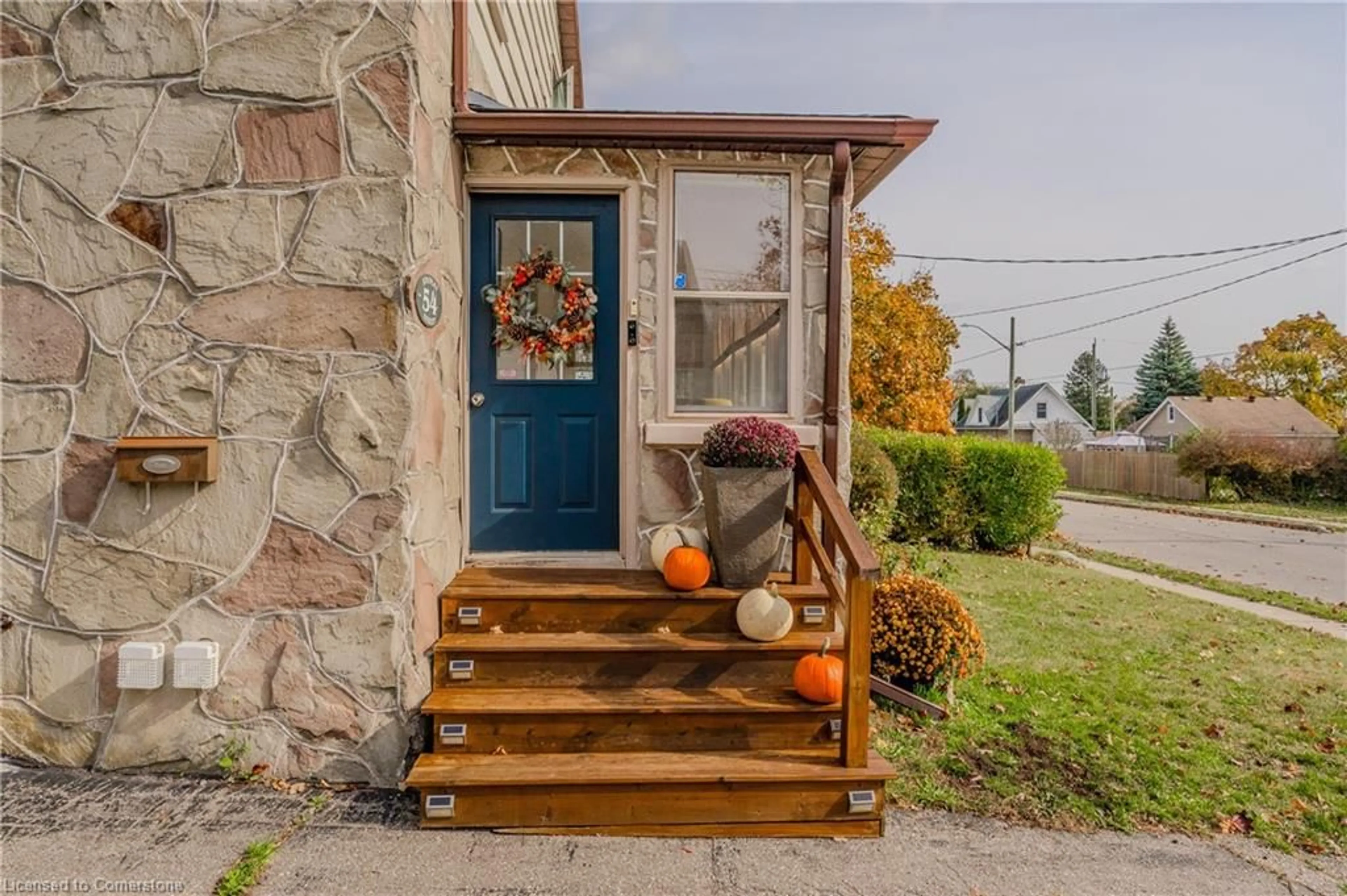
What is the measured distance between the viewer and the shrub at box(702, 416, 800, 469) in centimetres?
353

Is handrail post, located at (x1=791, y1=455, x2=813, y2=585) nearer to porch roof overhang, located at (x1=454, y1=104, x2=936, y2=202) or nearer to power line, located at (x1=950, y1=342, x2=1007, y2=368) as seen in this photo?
porch roof overhang, located at (x1=454, y1=104, x2=936, y2=202)

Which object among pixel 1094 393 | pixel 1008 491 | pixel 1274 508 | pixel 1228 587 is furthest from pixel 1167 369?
pixel 1228 587

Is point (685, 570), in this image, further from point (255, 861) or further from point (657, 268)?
point (255, 861)

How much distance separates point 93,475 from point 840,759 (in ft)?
11.1

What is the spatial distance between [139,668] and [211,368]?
1.30 metres

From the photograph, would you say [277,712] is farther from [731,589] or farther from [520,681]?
[731,589]

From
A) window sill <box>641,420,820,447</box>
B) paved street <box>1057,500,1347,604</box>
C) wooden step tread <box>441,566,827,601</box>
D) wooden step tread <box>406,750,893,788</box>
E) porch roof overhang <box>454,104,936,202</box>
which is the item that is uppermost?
porch roof overhang <box>454,104,936,202</box>

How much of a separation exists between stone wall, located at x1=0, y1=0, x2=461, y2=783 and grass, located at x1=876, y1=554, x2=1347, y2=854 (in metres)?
2.60

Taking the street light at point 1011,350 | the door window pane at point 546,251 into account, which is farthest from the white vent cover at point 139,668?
the street light at point 1011,350

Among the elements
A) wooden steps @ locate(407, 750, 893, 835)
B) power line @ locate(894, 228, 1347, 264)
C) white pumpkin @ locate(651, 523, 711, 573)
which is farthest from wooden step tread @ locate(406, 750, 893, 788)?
power line @ locate(894, 228, 1347, 264)

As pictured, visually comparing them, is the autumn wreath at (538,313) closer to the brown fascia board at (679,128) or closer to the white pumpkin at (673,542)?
the brown fascia board at (679,128)

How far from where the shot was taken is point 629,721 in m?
3.07

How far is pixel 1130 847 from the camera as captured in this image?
279cm

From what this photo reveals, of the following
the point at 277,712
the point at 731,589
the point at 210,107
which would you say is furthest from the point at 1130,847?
the point at 210,107
